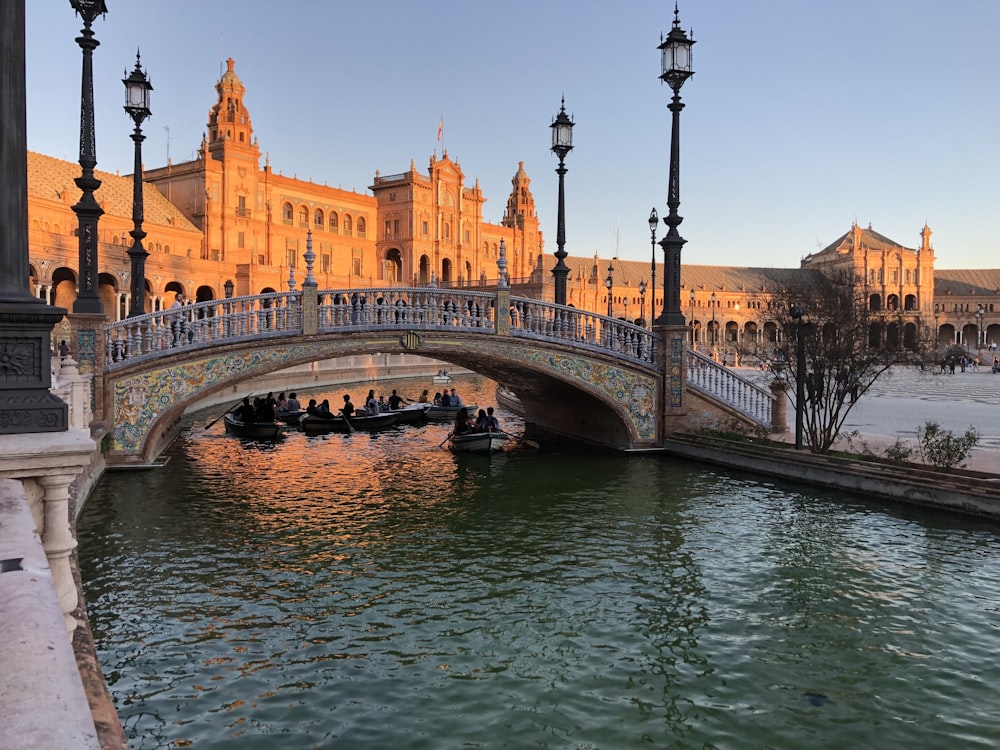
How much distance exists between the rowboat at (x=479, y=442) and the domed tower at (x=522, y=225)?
88499 mm

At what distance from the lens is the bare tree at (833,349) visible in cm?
1645

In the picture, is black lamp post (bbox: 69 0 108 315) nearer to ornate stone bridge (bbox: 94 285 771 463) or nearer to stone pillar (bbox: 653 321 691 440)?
ornate stone bridge (bbox: 94 285 771 463)

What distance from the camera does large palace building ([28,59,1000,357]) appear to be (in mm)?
55625

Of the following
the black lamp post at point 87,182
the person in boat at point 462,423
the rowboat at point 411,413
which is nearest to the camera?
the black lamp post at point 87,182

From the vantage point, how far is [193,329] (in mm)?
16625

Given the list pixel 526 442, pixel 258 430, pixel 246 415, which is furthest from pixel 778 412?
pixel 246 415

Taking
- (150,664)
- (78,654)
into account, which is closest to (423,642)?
(150,664)

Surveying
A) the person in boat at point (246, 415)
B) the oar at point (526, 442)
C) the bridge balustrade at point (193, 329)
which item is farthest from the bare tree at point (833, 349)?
the person in boat at point (246, 415)

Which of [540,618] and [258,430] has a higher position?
[258,430]

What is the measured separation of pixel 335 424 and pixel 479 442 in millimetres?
6154

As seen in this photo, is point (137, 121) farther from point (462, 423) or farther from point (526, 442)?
point (526, 442)

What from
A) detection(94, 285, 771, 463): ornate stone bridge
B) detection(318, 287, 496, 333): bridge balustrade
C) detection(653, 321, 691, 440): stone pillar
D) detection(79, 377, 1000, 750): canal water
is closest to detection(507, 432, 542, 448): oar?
detection(94, 285, 771, 463): ornate stone bridge

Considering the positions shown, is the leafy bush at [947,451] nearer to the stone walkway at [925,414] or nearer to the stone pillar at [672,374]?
the stone walkway at [925,414]

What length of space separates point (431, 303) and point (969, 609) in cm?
1243
